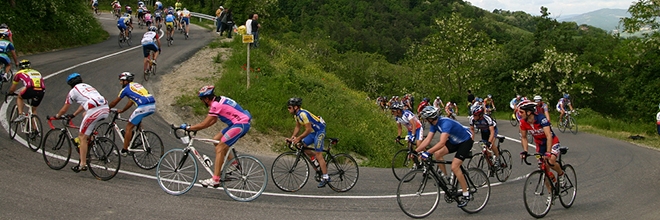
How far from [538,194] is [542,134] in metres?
1.38

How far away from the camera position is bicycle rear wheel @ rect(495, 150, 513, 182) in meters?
13.0

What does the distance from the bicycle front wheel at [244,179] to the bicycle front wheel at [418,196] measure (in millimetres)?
2320

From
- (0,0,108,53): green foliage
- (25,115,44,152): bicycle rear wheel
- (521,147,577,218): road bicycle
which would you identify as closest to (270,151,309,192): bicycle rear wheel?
(521,147,577,218): road bicycle

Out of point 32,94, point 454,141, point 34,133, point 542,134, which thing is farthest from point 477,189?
point 32,94

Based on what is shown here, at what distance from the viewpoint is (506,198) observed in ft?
36.0

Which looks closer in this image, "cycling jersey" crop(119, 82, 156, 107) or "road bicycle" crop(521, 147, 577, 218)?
"road bicycle" crop(521, 147, 577, 218)

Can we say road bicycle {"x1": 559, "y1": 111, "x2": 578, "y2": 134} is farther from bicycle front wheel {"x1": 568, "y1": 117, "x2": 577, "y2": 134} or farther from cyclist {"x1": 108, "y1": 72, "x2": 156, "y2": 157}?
cyclist {"x1": 108, "y1": 72, "x2": 156, "y2": 157}

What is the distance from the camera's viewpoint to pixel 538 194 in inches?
368

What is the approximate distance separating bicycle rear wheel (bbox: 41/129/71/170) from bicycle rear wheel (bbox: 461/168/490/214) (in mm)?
7245

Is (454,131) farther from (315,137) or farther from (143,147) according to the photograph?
(143,147)

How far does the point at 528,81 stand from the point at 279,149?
36693mm

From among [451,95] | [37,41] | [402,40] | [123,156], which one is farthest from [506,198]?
[402,40]

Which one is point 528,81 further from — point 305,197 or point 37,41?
point 305,197

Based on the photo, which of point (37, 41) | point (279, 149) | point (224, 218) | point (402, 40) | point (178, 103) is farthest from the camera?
point (402, 40)
